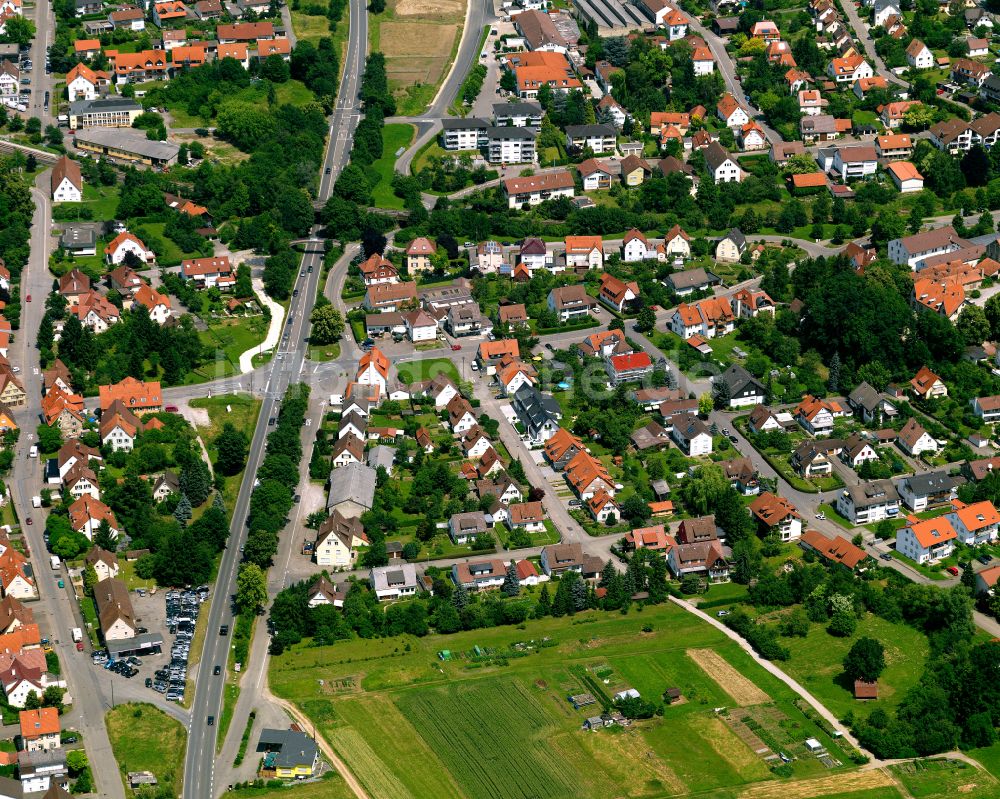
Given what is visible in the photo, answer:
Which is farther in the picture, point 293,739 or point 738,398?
point 738,398

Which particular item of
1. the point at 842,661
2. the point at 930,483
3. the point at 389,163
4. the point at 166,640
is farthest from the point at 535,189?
the point at 166,640

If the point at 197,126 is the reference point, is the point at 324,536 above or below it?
below

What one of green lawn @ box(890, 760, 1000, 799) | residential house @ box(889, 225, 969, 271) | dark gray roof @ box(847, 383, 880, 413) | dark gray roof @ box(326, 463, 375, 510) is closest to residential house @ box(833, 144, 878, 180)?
residential house @ box(889, 225, 969, 271)

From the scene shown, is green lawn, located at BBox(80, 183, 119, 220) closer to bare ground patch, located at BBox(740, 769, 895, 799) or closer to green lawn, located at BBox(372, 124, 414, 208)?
green lawn, located at BBox(372, 124, 414, 208)

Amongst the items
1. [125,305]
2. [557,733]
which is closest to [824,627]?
[557,733]

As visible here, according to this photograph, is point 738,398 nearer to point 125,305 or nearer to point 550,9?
point 125,305

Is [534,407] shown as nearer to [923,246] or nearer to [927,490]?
[927,490]
